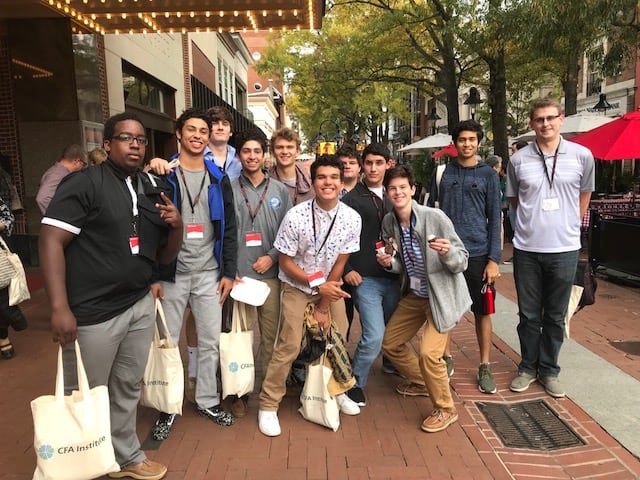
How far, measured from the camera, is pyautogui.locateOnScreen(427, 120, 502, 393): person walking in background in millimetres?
3996

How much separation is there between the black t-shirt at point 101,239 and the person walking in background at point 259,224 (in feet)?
3.24

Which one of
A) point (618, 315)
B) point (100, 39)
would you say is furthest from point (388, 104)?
point (618, 315)

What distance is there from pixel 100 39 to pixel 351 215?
7.58 m

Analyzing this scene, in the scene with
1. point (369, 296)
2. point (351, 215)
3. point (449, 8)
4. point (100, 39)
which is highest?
point (449, 8)

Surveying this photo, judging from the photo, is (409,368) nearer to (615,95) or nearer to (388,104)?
(615,95)

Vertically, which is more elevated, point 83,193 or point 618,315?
point 83,193

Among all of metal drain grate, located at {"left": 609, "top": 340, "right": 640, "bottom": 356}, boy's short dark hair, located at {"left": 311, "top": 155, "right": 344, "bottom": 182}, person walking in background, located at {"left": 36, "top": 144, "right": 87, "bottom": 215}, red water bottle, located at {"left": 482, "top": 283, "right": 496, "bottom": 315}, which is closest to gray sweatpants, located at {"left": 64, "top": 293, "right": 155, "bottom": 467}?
boy's short dark hair, located at {"left": 311, "top": 155, "right": 344, "bottom": 182}

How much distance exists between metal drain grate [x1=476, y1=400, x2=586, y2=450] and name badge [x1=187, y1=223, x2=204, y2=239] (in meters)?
2.41

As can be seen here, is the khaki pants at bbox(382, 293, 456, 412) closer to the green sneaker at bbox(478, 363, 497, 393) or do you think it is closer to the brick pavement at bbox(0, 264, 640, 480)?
the brick pavement at bbox(0, 264, 640, 480)

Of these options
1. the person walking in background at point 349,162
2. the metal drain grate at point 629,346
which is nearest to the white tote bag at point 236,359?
the person walking in background at point 349,162

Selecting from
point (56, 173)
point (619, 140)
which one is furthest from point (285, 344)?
point (619, 140)

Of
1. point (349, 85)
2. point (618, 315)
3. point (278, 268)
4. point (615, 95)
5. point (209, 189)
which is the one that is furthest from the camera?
point (615, 95)

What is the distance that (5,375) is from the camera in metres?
4.52

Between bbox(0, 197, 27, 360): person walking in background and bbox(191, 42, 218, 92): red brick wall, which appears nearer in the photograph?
bbox(0, 197, 27, 360): person walking in background
